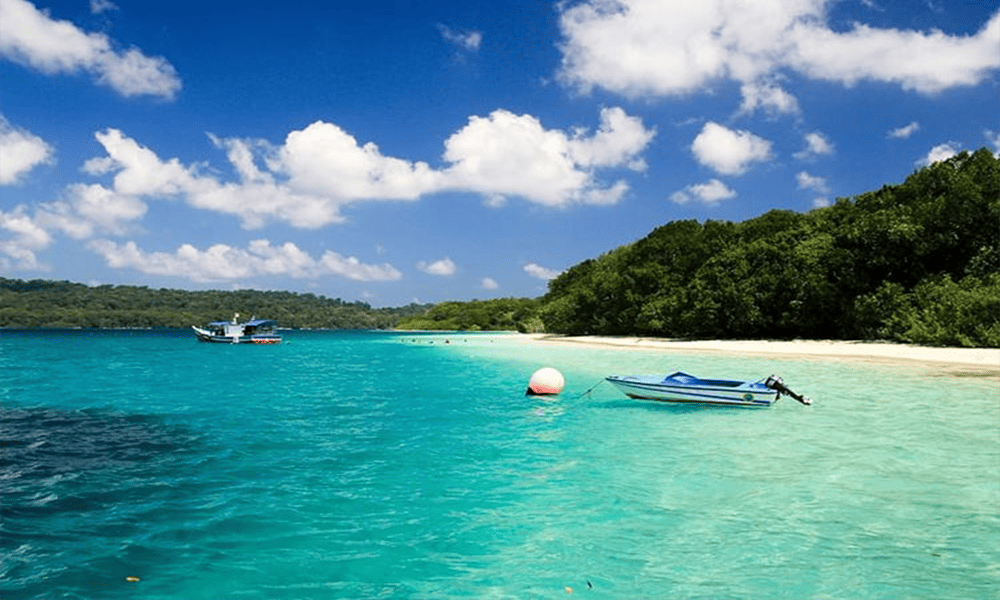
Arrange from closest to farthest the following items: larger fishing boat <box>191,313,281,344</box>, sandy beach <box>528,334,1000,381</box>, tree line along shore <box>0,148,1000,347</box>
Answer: sandy beach <box>528,334,1000,381</box>
tree line along shore <box>0,148,1000,347</box>
larger fishing boat <box>191,313,281,344</box>

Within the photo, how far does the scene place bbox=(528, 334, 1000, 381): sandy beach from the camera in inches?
1574

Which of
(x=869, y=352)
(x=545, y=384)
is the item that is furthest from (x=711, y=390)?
(x=869, y=352)

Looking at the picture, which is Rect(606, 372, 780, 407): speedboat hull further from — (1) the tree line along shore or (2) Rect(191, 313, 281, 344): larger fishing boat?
(2) Rect(191, 313, 281, 344): larger fishing boat

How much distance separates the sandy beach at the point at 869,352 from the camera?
1574 inches

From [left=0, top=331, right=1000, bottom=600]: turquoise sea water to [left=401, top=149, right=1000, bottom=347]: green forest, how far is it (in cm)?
3579

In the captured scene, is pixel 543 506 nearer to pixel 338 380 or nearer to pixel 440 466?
pixel 440 466

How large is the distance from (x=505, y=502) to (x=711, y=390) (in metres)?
15.3

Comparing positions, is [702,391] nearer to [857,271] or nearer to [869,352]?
[869,352]

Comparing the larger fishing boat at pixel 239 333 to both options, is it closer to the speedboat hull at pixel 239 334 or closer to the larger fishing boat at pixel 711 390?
the speedboat hull at pixel 239 334

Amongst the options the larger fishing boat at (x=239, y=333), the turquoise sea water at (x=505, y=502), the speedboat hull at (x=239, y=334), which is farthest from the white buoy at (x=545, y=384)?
the speedboat hull at (x=239, y=334)

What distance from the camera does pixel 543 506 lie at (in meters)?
12.1

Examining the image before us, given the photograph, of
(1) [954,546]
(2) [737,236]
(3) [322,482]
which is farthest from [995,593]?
(2) [737,236]

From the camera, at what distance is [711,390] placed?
25188 mm

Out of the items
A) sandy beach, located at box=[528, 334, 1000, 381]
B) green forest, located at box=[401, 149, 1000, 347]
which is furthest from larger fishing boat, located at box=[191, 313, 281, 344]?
green forest, located at box=[401, 149, 1000, 347]
